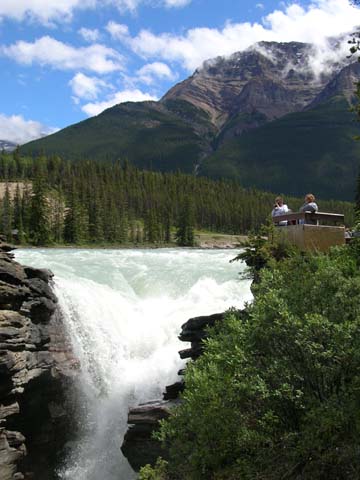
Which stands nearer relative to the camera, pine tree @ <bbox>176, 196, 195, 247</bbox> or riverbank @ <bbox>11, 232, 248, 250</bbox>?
riverbank @ <bbox>11, 232, 248, 250</bbox>

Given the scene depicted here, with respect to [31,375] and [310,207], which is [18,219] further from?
[310,207]

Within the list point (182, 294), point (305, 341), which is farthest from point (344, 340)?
point (182, 294)

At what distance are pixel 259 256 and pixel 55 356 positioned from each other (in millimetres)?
10408

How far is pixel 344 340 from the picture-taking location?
8.49 meters

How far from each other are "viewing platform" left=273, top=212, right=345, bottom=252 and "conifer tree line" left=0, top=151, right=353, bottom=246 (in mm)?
82829

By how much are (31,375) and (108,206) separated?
350 ft

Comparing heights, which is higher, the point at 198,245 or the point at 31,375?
the point at 198,245

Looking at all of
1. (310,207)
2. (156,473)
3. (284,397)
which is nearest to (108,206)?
Answer: (310,207)

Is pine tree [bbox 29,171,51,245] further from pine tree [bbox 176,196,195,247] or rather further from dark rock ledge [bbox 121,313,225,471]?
dark rock ledge [bbox 121,313,225,471]

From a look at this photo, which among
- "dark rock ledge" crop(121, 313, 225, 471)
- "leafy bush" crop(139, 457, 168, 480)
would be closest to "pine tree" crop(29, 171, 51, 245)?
"dark rock ledge" crop(121, 313, 225, 471)

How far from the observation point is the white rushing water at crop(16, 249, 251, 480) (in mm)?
20469

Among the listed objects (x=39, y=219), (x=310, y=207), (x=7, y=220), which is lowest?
(x=310, y=207)

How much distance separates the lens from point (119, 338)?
25.5 meters

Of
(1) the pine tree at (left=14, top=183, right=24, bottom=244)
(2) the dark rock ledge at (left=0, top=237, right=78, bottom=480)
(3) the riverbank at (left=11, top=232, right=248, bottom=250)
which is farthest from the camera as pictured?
(3) the riverbank at (left=11, top=232, right=248, bottom=250)
